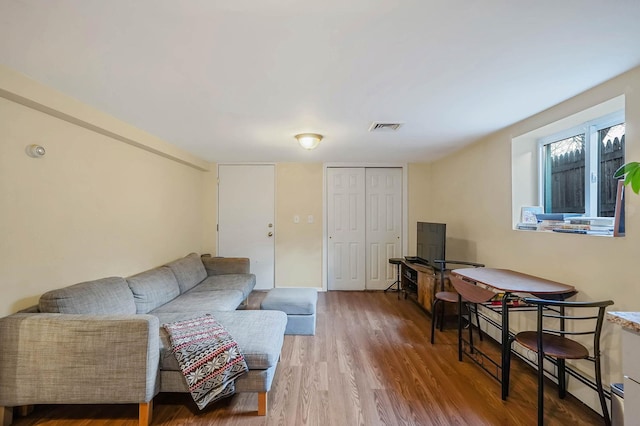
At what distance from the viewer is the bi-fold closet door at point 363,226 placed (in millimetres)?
4477

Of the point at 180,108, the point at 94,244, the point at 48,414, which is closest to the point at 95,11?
the point at 180,108

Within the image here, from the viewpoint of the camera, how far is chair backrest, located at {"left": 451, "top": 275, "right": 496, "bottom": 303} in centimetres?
200

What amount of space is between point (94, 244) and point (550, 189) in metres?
4.00

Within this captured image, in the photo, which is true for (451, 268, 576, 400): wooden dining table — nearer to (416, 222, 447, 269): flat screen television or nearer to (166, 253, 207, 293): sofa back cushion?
(416, 222, 447, 269): flat screen television

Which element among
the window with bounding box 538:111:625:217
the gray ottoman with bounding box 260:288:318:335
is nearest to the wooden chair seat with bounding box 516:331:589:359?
the window with bounding box 538:111:625:217

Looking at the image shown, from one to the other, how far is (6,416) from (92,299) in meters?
0.70

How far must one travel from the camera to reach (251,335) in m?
1.91

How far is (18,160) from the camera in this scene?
1.73m

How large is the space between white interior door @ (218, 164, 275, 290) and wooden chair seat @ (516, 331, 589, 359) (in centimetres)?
340

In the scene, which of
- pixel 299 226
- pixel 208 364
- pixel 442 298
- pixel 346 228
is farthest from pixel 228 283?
pixel 442 298

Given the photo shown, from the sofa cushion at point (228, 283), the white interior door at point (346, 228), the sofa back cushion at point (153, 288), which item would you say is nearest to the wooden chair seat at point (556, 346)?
the sofa cushion at point (228, 283)

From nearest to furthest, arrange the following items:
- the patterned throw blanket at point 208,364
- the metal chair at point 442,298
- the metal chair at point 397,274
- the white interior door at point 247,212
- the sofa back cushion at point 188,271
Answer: the patterned throw blanket at point 208,364
the metal chair at point 442,298
the sofa back cushion at point 188,271
the metal chair at point 397,274
the white interior door at point 247,212

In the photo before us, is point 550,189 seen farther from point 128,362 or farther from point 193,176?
point 193,176

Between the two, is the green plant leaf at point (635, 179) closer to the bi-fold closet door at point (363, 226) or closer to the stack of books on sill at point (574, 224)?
the stack of books on sill at point (574, 224)
